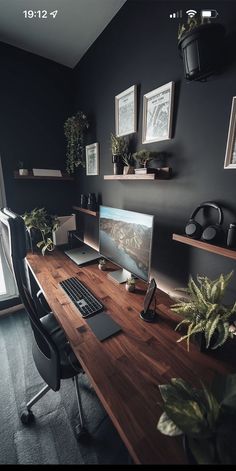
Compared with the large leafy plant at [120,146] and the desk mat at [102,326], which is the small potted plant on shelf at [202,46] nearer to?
the large leafy plant at [120,146]

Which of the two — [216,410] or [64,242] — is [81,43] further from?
[216,410]

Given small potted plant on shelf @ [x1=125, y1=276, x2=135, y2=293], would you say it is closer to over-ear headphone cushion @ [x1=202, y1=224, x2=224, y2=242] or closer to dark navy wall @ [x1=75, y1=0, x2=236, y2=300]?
dark navy wall @ [x1=75, y1=0, x2=236, y2=300]

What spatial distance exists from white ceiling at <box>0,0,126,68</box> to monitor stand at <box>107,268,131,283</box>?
6.27 feet

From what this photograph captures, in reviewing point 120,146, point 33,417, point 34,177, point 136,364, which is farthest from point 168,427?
point 34,177

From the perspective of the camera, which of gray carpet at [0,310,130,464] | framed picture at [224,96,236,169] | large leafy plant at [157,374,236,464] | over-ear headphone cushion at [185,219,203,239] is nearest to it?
large leafy plant at [157,374,236,464]

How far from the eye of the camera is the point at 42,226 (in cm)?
208

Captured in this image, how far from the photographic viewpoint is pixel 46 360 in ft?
3.67

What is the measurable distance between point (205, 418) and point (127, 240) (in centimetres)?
95

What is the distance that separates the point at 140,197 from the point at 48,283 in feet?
3.00

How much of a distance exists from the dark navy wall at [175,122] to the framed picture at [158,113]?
0.12 ft

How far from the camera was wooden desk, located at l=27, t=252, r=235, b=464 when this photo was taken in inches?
23.5

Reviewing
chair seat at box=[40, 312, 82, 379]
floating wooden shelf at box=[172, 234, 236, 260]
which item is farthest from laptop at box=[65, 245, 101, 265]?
floating wooden shelf at box=[172, 234, 236, 260]

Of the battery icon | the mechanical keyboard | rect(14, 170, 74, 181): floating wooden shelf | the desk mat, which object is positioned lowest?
the desk mat

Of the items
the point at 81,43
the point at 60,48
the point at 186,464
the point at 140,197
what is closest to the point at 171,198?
the point at 140,197
